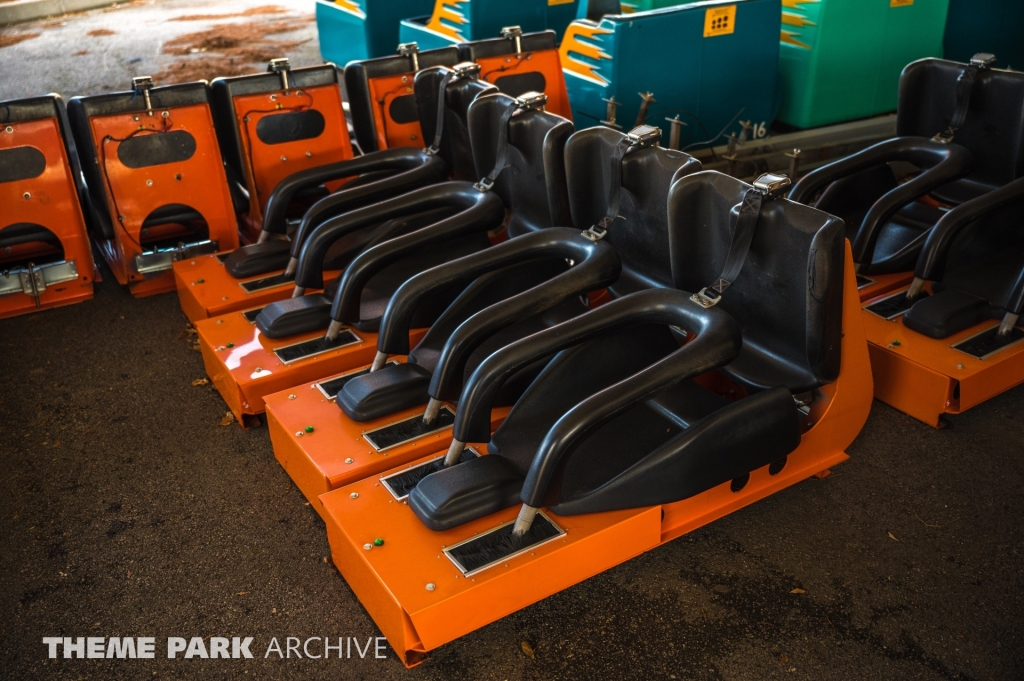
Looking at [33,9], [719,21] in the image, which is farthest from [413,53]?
[33,9]

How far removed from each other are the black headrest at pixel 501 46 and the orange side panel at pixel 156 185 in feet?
3.79

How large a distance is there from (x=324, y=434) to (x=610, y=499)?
32.0 inches

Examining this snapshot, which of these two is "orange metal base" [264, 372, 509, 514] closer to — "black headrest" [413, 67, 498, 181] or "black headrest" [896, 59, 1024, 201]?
"black headrest" [413, 67, 498, 181]

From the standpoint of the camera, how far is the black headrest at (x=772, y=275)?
208 cm

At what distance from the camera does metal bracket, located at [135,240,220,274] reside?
3.54 m

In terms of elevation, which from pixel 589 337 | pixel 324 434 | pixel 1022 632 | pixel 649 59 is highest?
pixel 649 59

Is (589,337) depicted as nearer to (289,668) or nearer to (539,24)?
(289,668)

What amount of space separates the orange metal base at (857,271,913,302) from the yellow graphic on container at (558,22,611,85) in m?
1.70

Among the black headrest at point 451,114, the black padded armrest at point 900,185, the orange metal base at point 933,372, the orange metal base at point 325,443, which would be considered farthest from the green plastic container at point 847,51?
the orange metal base at point 325,443

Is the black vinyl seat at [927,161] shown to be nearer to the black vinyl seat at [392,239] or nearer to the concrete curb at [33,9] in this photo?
the black vinyl seat at [392,239]

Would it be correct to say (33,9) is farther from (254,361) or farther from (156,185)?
(254,361)

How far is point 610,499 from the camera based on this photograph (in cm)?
208

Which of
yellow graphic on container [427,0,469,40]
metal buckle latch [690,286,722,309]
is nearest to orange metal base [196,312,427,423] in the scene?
metal buckle latch [690,286,722,309]

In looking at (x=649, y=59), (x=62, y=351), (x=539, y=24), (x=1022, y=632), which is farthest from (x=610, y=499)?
(x=539, y=24)
